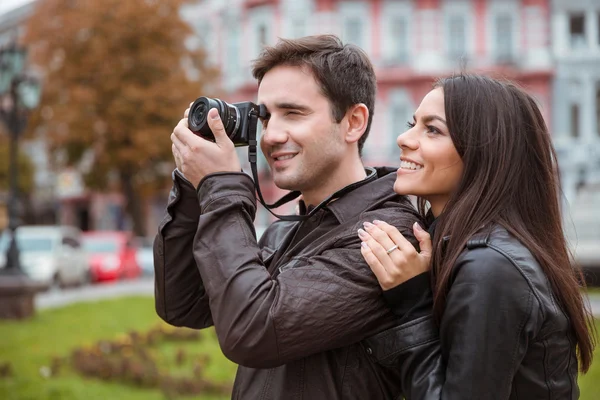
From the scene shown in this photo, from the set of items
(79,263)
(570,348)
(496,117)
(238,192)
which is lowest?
(79,263)

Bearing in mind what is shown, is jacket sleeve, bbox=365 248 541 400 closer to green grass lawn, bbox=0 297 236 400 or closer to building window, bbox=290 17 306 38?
green grass lawn, bbox=0 297 236 400

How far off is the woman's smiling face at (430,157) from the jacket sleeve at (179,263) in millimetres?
621

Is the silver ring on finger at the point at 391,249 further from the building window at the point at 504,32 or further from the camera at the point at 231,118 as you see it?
the building window at the point at 504,32

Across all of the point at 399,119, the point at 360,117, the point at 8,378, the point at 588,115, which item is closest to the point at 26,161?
the point at 399,119

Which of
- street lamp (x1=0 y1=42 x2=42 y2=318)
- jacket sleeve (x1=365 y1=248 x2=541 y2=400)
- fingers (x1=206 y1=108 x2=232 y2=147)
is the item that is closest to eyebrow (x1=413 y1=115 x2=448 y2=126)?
jacket sleeve (x1=365 y1=248 x2=541 y2=400)

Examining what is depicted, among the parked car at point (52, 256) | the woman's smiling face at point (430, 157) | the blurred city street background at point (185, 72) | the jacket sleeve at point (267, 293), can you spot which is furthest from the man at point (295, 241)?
the parked car at point (52, 256)

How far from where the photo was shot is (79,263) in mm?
21922

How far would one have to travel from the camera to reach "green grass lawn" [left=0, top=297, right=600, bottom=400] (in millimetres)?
6902

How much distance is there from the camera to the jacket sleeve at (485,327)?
196 cm

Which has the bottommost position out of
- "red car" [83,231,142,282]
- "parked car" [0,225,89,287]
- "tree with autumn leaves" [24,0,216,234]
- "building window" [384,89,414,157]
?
"red car" [83,231,142,282]

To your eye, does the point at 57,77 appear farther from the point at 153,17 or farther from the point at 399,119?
the point at 399,119

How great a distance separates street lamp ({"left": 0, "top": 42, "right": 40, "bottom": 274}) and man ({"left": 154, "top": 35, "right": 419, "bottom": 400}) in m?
11.8

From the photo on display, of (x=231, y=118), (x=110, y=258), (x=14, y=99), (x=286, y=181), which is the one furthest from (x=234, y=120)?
(x=110, y=258)

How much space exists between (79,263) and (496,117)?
20713 mm
